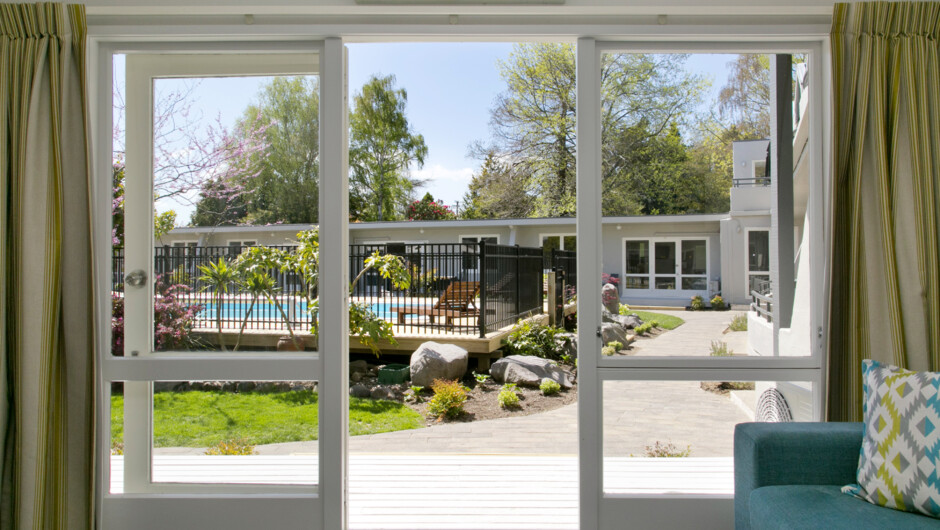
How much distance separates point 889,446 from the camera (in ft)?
5.54

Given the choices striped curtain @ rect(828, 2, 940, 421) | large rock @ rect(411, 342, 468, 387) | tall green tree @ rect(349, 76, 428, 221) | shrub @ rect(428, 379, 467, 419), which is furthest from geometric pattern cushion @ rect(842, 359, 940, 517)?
tall green tree @ rect(349, 76, 428, 221)

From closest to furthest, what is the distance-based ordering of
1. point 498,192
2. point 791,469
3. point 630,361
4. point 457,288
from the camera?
point 791,469 → point 630,361 → point 457,288 → point 498,192

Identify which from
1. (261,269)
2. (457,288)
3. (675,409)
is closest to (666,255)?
(675,409)

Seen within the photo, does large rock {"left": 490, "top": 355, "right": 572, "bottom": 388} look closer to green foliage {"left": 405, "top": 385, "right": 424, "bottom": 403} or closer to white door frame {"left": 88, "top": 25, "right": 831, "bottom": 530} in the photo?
green foliage {"left": 405, "top": 385, "right": 424, "bottom": 403}

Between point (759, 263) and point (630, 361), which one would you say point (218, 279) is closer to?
point (630, 361)

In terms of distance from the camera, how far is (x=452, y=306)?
769 cm

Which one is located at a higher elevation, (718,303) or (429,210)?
(429,210)

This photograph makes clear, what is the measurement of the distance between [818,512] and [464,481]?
1835mm

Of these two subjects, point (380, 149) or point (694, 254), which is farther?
point (380, 149)

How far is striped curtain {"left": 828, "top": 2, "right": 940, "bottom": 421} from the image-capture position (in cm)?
219

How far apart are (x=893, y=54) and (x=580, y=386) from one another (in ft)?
5.97

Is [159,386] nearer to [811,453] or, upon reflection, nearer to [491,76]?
[811,453]

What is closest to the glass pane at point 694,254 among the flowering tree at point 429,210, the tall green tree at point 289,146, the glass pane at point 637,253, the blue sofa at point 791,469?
the glass pane at point 637,253

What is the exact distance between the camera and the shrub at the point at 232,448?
2408mm
